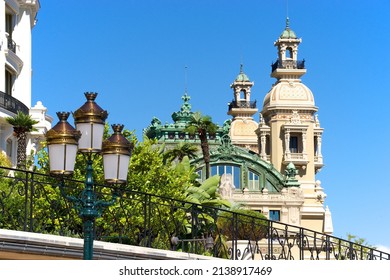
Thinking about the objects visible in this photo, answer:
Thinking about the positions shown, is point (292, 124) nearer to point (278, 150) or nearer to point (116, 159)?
point (278, 150)

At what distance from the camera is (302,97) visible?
103 m

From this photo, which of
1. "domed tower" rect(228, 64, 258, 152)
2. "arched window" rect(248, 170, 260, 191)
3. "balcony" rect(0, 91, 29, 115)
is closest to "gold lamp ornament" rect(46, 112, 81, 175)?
"balcony" rect(0, 91, 29, 115)

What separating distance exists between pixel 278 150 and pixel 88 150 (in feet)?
284

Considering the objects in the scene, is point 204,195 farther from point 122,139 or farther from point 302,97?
point 302,97

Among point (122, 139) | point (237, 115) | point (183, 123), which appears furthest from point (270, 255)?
point (237, 115)

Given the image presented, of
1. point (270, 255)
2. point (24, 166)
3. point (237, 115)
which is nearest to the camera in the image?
point (270, 255)

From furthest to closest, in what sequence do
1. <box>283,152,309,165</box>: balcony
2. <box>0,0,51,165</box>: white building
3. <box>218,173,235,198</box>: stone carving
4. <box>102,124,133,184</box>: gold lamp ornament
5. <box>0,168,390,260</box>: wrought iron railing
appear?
<box>283,152,309,165</box>: balcony → <box>218,173,235,198</box>: stone carving → <box>0,0,51,165</box>: white building → <box>0,168,390,260</box>: wrought iron railing → <box>102,124,133,184</box>: gold lamp ornament

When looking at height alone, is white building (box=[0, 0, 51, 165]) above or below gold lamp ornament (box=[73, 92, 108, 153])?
above

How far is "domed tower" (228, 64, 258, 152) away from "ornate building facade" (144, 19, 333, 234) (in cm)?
11

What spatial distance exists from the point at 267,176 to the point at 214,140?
19.9ft

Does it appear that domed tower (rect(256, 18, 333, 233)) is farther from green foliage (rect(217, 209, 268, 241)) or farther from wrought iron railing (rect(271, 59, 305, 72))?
green foliage (rect(217, 209, 268, 241))

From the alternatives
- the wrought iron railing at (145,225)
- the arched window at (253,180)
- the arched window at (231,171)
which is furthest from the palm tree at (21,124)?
the arched window at (253,180)

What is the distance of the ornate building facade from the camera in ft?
278

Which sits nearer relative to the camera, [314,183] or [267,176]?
[267,176]
